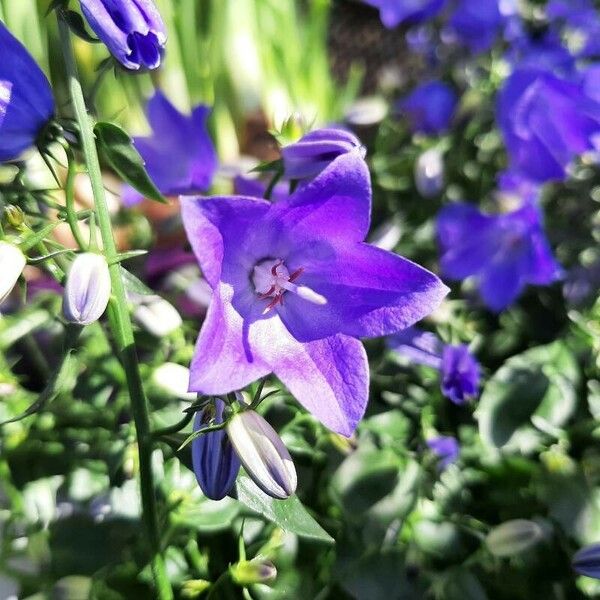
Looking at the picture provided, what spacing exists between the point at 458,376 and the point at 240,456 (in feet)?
1.03

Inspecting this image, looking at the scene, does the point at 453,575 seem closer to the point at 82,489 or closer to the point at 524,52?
the point at 82,489

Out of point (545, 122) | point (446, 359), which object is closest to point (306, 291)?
point (446, 359)

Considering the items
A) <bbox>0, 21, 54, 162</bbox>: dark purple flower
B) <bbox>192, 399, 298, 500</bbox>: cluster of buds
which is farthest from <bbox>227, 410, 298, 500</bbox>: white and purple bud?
<bbox>0, 21, 54, 162</bbox>: dark purple flower

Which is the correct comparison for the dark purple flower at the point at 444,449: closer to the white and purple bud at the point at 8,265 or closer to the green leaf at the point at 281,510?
the green leaf at the point at 281,510

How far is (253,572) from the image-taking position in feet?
1.72

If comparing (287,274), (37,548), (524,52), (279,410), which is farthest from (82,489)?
(524,52)

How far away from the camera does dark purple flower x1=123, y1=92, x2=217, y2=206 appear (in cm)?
71

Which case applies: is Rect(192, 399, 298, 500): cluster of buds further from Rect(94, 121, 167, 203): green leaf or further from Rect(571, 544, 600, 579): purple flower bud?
Rect(571, 544, 600, 579): purple flower bud

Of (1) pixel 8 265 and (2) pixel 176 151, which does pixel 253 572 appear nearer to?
(1) pixel 8 265

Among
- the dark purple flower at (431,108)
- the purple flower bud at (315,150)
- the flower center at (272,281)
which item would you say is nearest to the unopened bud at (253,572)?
the flower center at (272,281)

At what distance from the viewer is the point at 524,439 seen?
715mm

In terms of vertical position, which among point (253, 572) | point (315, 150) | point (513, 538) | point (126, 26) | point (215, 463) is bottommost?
point (513, 538)

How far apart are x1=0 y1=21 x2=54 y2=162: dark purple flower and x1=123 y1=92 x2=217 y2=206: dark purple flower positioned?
0.73 ft

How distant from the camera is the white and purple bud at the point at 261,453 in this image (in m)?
0.42
